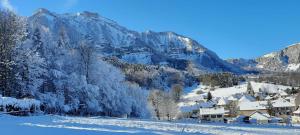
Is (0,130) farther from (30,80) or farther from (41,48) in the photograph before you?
(41,48)

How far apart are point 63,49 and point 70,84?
9.99 m

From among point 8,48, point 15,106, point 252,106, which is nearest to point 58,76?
point 8,48

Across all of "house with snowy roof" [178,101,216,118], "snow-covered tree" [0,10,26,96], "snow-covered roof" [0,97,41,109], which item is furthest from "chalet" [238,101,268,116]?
"snow-covered roof" [0,97,41,109]

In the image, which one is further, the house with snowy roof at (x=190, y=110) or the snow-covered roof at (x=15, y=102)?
the house with snowy roof at (x=190, y=110)

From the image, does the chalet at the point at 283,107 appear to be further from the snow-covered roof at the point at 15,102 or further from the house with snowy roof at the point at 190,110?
the snow-covered roof at the point at 15,102

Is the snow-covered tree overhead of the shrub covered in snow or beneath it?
overhead

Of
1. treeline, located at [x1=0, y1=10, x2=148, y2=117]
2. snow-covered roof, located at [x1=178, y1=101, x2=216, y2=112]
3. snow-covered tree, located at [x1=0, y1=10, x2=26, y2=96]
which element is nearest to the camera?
snow-covered tree, located at [x1=0, y1=10, x2=26, y2=96]

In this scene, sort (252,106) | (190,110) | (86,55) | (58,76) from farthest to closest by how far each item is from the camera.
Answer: (252,106) < (190,110) < (86,55) < (58,76)

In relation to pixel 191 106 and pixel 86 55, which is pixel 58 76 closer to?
pixel 86 55

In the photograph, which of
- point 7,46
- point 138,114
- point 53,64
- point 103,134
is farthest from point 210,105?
point 103,134

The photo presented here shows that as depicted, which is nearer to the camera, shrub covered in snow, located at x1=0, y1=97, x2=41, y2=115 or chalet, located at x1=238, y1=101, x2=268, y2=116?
shrub covered in snow, located at x1=0, y1=97, x2=41, y2=115

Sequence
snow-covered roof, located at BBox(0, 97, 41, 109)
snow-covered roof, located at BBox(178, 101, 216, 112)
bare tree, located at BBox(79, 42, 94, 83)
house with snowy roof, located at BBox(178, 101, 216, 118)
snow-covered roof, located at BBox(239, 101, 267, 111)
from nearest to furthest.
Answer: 1. snow-covered roof, located at BBox(0, 97, 41, 109)
2. bare tree, located at BBox(79, 42, 94, 83)
3. house with snowy roof, located at BBox(178, 101, 216, 118)
4. snow-covered roof, located at BBox(178, 101, 216, 112)
5. snow-covered roof, located at BBox(239, 101, 267, 111)

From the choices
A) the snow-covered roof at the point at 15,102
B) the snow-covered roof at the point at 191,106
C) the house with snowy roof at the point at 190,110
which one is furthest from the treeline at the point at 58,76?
the snow-covered roof at the point at 191,106

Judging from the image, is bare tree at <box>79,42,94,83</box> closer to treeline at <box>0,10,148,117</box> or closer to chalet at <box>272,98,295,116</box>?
treeline at <box>0,10,148,117</box>
